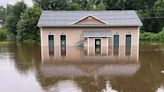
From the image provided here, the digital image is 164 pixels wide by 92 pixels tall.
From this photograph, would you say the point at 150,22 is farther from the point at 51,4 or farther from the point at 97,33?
the point at 97,33

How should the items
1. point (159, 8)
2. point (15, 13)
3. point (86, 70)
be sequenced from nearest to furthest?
point (86, 70)
point (159, 8)
point (15, 13)

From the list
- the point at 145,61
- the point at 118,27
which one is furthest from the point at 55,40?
the point at 145,61

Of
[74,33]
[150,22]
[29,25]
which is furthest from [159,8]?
[74,33]

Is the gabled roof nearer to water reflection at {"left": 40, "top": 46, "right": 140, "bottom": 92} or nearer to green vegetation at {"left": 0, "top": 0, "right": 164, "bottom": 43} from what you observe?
green vegetation at {"left": 0, "top": 0, "right": 164, "bottom": 43}

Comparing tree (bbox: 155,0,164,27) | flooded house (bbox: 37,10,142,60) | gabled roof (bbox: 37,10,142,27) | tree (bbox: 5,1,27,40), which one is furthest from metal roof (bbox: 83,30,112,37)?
tree (bbox: 5,1,27,40)

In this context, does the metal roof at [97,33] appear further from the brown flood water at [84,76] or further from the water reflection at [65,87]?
the water reflection at [65,87]

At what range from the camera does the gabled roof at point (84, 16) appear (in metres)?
31.1

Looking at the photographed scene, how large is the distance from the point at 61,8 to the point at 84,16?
59.5ft

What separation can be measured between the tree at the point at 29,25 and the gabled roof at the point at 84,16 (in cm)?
943

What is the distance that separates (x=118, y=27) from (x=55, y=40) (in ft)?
22.1

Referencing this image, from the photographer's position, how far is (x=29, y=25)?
4281 cm

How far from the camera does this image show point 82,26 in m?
31.2

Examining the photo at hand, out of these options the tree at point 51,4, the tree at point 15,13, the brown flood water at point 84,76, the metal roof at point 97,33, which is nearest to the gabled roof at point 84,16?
the metal roof at point 97,33

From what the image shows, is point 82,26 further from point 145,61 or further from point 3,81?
point 3,81
